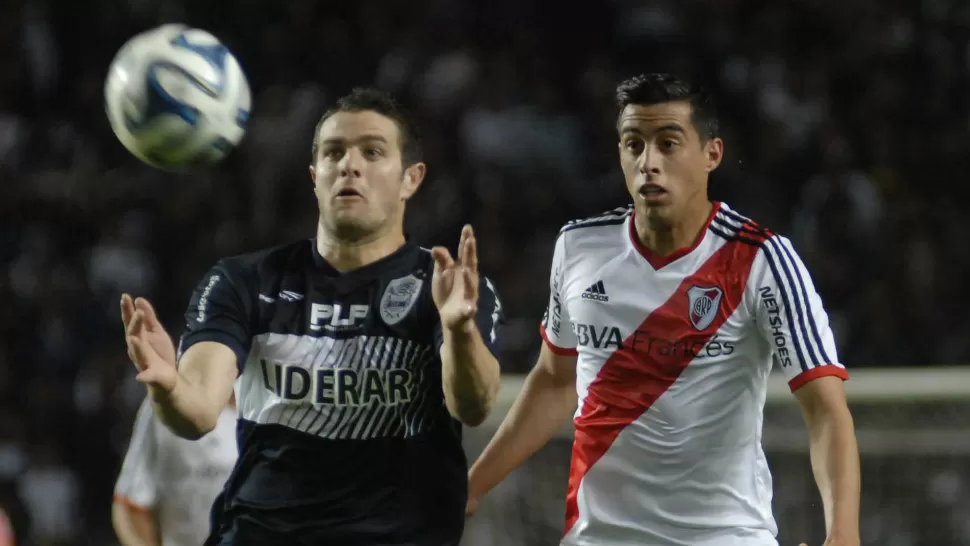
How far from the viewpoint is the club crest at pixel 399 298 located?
12.1ft

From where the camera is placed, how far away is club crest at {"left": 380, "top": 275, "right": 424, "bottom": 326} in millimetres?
3684

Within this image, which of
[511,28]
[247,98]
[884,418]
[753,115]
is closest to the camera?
[247,98]

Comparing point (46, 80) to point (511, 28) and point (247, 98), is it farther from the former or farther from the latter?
point (247, 98)

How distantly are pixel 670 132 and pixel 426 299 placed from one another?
82cm

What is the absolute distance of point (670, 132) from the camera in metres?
3.90

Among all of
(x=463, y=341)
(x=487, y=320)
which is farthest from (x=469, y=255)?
(x=487, y=320)

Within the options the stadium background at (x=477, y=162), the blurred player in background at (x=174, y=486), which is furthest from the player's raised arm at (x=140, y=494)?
the stadium background at (x=477, y=162)

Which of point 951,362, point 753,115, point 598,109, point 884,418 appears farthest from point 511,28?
point 884,418

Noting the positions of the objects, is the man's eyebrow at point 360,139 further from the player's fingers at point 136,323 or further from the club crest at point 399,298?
the player's fingers at point 136,323

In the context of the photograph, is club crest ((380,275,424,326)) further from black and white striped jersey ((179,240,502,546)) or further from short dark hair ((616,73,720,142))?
short dark hair ((616,73,720,142))

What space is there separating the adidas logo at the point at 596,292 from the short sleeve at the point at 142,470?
1937 mm

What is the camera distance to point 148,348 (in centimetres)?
327

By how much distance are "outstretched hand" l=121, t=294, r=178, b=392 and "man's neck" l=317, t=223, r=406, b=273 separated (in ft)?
2.01

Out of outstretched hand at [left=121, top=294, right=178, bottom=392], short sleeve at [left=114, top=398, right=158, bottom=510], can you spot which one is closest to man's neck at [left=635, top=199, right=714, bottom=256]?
outstretched hand at [left=121, top=294, right=178, bottom=392]
